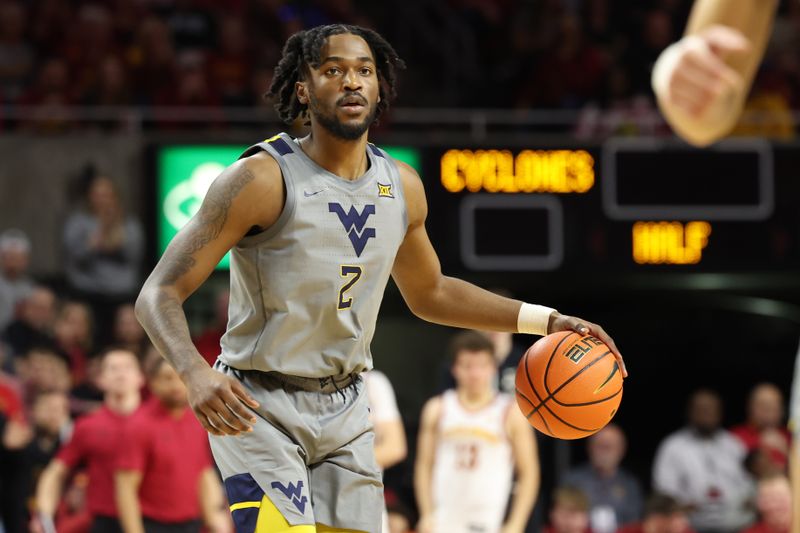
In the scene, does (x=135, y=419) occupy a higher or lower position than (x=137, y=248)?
lower

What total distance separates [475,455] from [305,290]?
3913mm

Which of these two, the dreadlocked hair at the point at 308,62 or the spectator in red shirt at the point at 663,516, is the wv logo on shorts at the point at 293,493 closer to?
the dreadlocked hair at the point at 308,62

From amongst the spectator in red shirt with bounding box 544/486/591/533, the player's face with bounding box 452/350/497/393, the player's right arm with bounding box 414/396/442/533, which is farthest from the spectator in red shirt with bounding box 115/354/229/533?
the spectator in red shirt with bounding box 544/486/591/533

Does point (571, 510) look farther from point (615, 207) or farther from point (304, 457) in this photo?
point (304, 457)

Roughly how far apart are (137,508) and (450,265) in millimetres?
3662

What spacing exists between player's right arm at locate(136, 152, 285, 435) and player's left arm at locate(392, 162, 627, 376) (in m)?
0.57

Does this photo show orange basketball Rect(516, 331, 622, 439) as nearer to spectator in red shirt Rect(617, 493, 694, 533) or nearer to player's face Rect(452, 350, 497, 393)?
player's face Rect(452, 350, 497, 393)

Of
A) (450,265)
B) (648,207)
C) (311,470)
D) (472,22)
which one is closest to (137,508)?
(311,470)

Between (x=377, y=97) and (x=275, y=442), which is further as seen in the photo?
(x=377, y=97)

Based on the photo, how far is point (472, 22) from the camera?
536 inches

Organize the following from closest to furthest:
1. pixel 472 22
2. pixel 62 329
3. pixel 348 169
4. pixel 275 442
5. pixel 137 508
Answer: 1. pixel 275 442
2. pixel 348 169
3. pixel 137 508
4. pixel 62 329
5. pixel 472 22

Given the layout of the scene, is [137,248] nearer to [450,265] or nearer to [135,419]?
[450,265]

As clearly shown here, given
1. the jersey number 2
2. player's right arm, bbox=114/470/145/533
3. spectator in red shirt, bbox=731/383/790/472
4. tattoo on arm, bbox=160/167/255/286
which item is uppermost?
tattoo on arm, bbox=160/167/255/286

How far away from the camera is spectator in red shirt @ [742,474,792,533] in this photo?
845 centimetres
